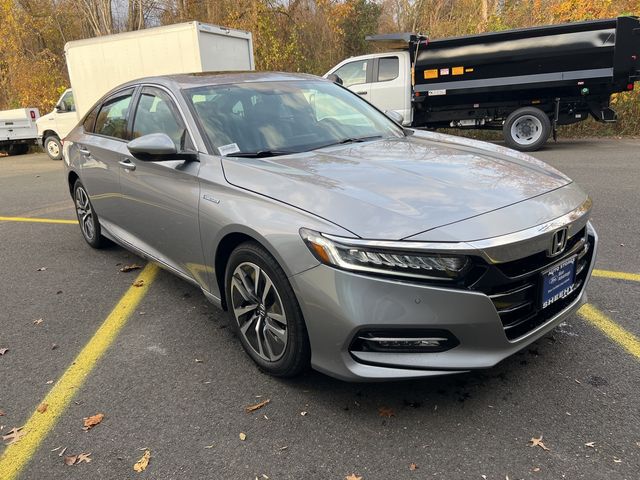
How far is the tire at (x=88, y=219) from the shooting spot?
526 cm

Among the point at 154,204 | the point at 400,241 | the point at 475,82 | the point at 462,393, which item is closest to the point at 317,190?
the point at 400,241

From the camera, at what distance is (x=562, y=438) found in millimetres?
2338

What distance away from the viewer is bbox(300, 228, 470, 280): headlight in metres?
2.25

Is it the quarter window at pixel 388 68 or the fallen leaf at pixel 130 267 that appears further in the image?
the quarter window at pixel 388 68

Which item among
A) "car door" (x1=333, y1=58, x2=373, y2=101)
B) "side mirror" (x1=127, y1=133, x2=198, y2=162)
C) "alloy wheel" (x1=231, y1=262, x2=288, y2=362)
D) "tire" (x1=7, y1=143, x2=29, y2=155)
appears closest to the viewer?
"alloy wheel" (x1=231, y1=262, x2=288, y2=362)

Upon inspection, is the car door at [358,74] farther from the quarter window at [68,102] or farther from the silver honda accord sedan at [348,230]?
the silver honda accord sedan at [348,230]

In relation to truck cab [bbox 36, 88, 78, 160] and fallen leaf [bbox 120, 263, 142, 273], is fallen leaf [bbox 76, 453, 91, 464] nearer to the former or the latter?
fallen leaf [bbox 120, 263, 142, 273]

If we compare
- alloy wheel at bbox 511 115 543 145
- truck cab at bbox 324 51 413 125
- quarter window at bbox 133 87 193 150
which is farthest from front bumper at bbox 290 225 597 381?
truck cab at bbox 324 51 413 125

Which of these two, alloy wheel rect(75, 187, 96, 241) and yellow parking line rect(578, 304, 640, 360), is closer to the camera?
yellow parking line rect(578, 304, 640, 360)

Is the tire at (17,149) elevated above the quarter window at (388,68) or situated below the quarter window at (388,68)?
below

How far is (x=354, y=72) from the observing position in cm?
1178

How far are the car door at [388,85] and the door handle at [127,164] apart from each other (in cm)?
814

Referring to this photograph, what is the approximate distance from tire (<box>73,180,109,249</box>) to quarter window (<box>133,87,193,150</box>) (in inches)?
57.3

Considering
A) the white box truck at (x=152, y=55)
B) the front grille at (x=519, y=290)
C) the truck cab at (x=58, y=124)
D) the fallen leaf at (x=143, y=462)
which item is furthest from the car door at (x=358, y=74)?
the fallen leaf at (x=143, y=462)
